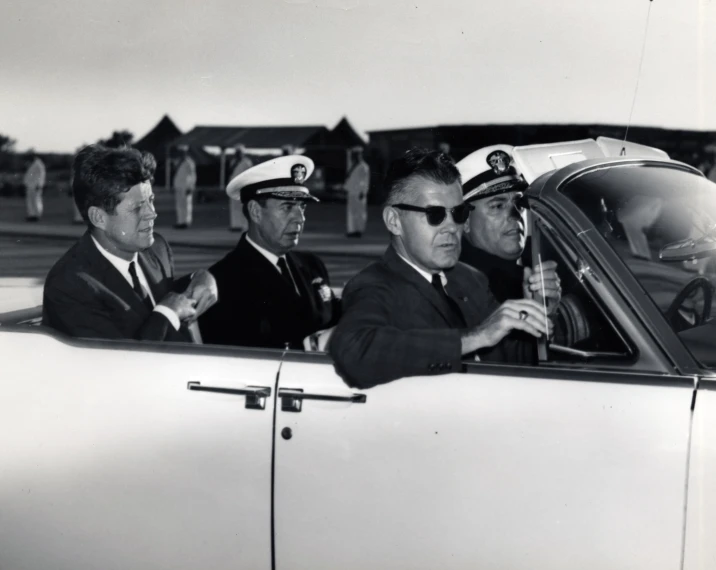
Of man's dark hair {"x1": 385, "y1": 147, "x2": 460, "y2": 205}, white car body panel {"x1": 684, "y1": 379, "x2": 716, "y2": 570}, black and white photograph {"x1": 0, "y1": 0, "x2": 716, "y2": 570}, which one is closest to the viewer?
white car body panel {"x1": 684, "y1": 379, "x2": 716, "y2": 570}

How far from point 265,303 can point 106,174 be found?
25.8 inches

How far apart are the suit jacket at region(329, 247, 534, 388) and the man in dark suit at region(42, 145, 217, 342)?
20.4 inches

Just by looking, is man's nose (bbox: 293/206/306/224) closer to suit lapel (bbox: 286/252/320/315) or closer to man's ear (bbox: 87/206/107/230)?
suit lapel (bbox: 286/252/320/315)

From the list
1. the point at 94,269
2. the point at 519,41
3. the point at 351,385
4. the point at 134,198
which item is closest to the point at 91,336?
the point at 94,269

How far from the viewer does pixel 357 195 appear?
290 centimetres

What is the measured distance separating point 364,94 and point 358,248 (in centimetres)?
46

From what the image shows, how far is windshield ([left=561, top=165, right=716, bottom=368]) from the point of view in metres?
2.68

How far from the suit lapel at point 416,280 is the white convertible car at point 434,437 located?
0.90ft

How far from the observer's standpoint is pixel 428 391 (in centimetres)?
272

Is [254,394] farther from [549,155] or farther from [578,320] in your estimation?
[549,155]

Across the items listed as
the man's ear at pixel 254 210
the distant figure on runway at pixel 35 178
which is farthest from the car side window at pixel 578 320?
the distant figure on runway at pixel 35 178

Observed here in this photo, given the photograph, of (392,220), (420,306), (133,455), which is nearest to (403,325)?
(420,306)

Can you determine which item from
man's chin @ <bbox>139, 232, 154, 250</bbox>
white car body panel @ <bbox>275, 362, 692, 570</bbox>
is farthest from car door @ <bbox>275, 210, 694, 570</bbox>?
man's chin @ <bbox>139, 232, 154, 250</bbox>

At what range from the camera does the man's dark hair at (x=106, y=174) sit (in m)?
3.07
